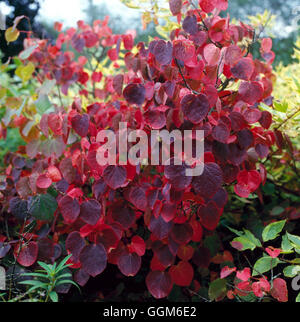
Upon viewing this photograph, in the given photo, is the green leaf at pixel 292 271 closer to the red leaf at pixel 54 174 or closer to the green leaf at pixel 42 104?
the red leaf at pixel 54 174

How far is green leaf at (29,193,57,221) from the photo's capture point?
3.31 feet

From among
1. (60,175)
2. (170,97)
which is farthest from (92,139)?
(170,97)

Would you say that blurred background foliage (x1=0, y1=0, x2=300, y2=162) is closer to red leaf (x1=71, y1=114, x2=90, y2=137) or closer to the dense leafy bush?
the dense leafy bush

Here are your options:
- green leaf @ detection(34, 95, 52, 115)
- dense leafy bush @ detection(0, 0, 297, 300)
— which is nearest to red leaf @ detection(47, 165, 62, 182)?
dense leafy bush @ detection(0, 0, 297, 300)

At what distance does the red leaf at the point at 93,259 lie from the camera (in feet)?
2.74

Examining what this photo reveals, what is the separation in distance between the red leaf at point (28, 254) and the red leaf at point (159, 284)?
340 mm

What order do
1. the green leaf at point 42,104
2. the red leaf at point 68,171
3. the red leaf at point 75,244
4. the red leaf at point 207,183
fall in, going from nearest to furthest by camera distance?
the red leaf at point 207,183
the red leaf at point 75,244
the red leaf at point 68,171
the green leaf at point 42,104

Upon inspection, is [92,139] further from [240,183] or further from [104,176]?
[240,183]

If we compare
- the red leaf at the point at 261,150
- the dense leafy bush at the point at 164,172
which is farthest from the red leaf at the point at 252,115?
the red leaf at the point at 261,150

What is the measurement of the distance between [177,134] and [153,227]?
0.26 metres

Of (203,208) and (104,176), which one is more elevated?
(104,176)

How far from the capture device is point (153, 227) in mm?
873

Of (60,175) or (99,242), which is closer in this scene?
(99,242)

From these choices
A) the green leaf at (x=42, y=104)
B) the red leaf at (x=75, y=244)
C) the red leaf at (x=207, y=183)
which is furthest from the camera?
the green leaf at (x=42, y=104)
